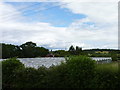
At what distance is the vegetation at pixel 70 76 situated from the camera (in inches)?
353

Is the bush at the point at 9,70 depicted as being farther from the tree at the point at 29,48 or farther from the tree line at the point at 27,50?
the tree at the point at 29,48

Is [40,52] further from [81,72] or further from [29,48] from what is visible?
[81,72]

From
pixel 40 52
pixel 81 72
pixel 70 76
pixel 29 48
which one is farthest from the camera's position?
pixel 40 52

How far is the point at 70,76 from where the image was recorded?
9320 mm

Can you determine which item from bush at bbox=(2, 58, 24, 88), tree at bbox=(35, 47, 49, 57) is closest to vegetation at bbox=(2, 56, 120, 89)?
bush at bbox=(2, 58, 24, 88)

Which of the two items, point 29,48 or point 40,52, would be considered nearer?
point 29,48

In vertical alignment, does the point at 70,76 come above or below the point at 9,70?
below

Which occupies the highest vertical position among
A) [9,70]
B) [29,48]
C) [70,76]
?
[29,48]

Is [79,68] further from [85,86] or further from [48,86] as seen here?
[48,86]

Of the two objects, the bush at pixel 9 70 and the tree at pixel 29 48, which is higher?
the tree at pixel 29 48

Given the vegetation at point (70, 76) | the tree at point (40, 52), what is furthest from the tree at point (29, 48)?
the vegetation at point (70, 76)

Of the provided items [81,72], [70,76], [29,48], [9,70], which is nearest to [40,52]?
[29,48]

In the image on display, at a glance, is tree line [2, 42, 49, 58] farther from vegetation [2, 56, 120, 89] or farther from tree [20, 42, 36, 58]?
vegetation [2, 56, 120, 89]

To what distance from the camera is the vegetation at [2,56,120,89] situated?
29.5ft
